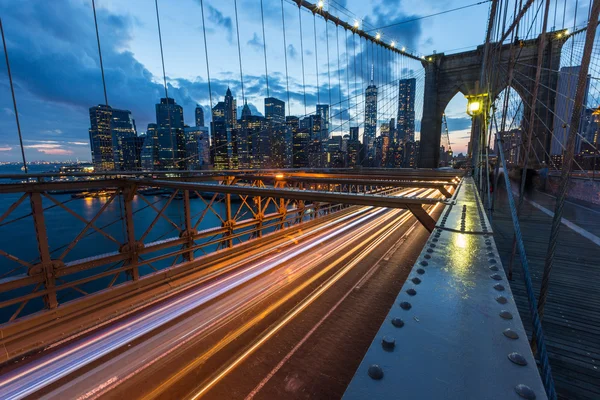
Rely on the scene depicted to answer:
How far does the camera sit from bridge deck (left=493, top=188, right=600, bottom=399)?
265cm

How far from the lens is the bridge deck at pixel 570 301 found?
2650 millimetres

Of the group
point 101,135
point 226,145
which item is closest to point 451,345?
point 226,145

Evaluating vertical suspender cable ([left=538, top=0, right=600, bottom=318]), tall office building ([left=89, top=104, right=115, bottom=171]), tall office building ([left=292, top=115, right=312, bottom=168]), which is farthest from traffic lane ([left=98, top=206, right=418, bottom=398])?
tall office building ([left=292, top=115, right=312, bottom=168])

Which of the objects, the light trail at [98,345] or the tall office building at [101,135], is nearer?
the light trail at [98,345]

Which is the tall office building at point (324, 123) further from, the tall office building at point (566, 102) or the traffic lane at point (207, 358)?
the traffic lane at point (207, 358)

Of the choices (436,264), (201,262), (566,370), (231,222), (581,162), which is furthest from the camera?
(581,162)

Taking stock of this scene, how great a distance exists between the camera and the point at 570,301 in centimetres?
387

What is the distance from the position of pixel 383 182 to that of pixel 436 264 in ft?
10.1

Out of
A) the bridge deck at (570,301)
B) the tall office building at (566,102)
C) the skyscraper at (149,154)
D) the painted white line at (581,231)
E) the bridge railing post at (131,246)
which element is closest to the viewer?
the bridge deck at (570,301)

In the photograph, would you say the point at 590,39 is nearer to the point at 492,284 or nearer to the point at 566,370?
the point at 492,284

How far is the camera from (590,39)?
1.95 meters

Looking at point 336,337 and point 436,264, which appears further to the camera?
point 336,337

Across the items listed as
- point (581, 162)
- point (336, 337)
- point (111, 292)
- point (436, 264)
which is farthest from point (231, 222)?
point (581, 162)

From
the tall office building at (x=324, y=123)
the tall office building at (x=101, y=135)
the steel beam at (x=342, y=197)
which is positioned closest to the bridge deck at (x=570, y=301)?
the steel beam at (x=342, y=197)
